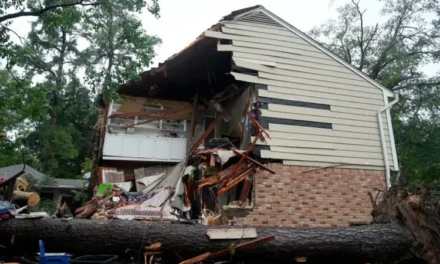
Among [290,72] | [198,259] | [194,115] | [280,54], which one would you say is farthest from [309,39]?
[198,259]

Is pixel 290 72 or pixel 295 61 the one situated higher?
pixel 295 61

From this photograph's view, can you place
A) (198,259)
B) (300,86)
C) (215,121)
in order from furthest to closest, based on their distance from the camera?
(215,121), (300,86), (198,259)

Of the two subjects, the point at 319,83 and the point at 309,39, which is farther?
the point at 309,39

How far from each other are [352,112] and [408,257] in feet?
19.3

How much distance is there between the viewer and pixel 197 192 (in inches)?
396

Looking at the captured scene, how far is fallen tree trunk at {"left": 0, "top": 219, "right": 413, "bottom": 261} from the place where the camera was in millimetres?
5457

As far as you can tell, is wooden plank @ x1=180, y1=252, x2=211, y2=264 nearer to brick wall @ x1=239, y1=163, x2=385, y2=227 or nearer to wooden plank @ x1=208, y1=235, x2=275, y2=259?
wooden plank @ x1=208, y1=235, x2=275, y2=259

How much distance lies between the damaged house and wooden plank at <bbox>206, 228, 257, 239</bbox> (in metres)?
3.52

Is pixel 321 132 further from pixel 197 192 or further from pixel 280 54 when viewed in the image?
pixel 197 192

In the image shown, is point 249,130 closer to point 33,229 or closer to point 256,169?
point 256,169

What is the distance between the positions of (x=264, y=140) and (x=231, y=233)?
443 cm

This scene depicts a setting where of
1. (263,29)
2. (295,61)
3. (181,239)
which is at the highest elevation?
(263,29)

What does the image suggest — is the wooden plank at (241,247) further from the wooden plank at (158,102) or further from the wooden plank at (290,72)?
the wooden plank at (158,102)

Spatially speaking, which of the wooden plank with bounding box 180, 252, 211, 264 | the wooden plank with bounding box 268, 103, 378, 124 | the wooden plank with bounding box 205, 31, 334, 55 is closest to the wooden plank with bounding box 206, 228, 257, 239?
the wooden plank with bounding box 180, 252, 211, 264
